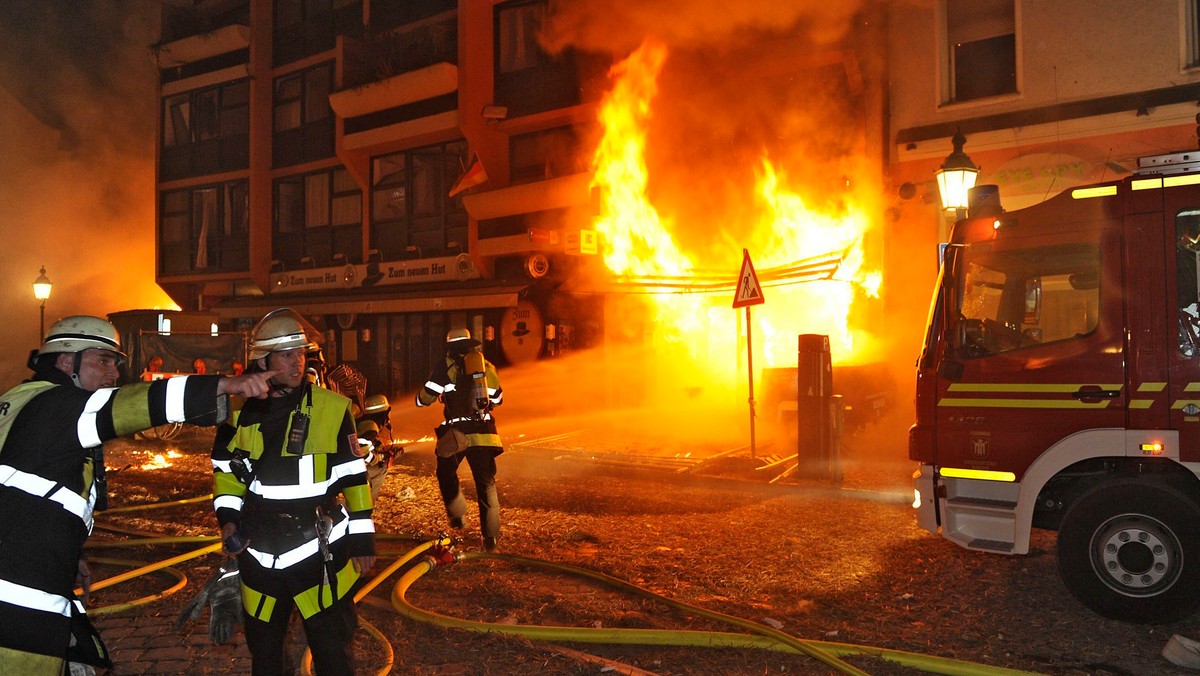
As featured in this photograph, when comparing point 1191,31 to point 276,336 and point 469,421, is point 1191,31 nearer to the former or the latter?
point 469,421

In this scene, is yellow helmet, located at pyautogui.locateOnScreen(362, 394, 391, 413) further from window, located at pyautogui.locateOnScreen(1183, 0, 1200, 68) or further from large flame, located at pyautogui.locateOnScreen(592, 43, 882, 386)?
window, located at pyautogui.locateOnScreen(1183, 0, 1200, 68)

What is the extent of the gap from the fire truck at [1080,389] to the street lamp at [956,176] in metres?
2.88

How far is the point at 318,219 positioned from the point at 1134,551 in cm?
2373

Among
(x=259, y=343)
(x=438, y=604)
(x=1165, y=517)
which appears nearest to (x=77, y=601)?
(x=259, y=343)

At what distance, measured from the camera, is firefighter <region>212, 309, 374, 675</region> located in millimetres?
3098

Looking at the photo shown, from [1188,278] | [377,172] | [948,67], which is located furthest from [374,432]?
[377,172]

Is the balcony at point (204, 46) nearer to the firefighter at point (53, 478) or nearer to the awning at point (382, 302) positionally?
the awning at point (382, 302)

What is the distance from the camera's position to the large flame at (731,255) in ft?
46.5

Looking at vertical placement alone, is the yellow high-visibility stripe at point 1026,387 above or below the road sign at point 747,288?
below

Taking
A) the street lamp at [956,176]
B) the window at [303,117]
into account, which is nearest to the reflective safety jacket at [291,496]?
the street lamp at [956,176]

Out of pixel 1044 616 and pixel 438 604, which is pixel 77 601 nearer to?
pixel 438 604

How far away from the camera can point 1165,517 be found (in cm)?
471

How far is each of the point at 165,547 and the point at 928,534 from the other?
21.9 ft

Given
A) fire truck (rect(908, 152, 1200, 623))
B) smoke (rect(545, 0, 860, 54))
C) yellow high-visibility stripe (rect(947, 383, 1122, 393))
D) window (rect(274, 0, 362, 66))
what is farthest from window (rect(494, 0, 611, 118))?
yellow high-visibility stripe (rect(947, 383, 1122, 393))
